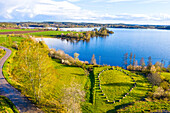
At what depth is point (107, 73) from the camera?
45.0m

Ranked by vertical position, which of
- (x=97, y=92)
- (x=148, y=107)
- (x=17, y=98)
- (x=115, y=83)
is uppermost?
(x=17, y=98)

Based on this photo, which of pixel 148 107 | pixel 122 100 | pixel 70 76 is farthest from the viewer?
pixel 70 76

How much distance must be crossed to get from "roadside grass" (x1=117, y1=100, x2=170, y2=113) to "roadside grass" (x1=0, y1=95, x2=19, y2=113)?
1967 centimetres

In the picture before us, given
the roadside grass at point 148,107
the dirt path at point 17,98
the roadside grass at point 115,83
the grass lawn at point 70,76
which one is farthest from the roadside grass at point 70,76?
the roadside grass at point 148,107

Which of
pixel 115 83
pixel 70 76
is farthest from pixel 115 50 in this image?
pixel 70 76

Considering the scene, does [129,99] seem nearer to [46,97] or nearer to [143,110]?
[143,110]

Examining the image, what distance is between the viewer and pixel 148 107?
2527 cm

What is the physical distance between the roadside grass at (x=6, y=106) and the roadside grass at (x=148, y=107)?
19.7 metres

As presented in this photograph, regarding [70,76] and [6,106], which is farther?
[70,76]

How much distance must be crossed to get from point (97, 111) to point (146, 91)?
670 inches

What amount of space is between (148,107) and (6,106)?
2671cm

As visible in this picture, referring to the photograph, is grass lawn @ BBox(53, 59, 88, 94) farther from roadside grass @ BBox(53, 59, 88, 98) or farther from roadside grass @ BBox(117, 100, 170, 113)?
roadside grass @ BBox(117, 100, 170, 113)

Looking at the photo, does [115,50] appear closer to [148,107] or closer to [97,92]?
[97,92]

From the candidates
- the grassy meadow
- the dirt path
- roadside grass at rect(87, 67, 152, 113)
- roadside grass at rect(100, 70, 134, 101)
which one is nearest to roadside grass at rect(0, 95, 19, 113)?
the grassy meadow
